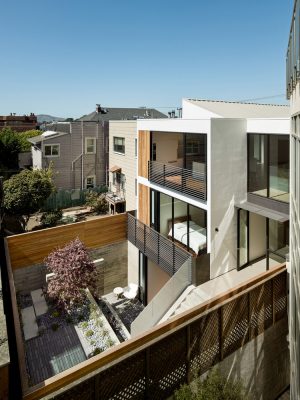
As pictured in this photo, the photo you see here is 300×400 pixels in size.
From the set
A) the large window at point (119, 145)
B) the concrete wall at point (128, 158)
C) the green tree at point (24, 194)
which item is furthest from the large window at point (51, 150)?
the large window at point (119, 145)

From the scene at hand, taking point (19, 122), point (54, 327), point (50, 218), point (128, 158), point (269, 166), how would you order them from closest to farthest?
point (269, 166)
point (54, 327)
point (50, 218)
point (128, 158)
point (19, 122)

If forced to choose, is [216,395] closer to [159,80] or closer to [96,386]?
[96,386]

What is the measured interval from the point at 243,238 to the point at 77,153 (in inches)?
930

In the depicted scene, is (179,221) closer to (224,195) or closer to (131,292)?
(224,195)

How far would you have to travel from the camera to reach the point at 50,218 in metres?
24.1

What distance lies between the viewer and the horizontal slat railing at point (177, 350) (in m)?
5.57

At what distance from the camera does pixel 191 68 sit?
105ft

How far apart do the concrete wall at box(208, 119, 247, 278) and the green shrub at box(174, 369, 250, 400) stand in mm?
5625

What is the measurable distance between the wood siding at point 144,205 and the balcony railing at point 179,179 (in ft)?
3.26

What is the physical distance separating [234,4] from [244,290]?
2109cm

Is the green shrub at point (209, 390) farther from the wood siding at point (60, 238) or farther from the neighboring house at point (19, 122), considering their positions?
the neighboring house at point (19, 122)

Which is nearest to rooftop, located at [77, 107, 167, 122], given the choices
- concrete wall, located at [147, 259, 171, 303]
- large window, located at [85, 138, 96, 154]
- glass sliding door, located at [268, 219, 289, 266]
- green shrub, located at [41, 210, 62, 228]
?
large window, located at [85, 138, 96, 154]

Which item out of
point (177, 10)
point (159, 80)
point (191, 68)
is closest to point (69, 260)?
point (177, 10)

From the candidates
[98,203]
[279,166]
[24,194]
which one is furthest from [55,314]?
[98,203]
